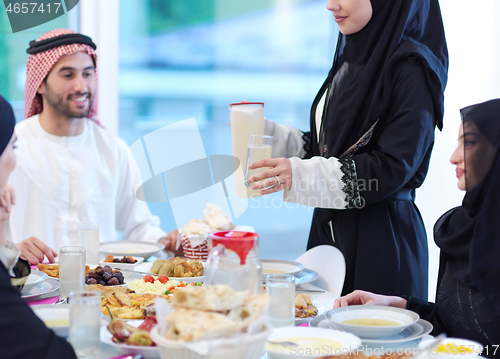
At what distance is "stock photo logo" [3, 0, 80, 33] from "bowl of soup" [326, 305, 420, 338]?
3.50m

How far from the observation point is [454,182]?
378 cm

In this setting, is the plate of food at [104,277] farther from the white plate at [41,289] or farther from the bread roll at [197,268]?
the bread roll at [197,268]

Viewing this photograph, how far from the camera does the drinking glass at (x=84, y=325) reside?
1031 mm

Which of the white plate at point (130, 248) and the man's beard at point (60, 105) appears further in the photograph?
the man's beard at point (60, 105)

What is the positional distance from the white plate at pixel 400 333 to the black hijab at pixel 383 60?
3.14ft

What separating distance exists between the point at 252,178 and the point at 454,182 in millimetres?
2534

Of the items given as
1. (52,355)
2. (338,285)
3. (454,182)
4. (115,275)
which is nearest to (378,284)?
(338,285)

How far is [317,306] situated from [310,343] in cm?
44

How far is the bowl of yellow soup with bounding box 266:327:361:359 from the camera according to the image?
1.03 meters

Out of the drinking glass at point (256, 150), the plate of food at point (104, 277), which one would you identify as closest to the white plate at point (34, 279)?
the plate of food at point (104, 277)

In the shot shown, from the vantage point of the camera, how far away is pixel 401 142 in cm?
191

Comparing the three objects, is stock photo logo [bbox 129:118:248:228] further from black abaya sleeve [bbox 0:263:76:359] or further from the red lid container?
black abaya sleeve [bbox 0:263:76:359]

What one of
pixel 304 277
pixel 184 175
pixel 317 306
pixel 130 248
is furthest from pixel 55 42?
pixel 317 306

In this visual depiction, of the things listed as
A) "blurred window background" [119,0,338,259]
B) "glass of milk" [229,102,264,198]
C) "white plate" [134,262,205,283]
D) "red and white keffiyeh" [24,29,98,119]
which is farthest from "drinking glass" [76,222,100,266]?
A: "blurred window background" [119,0,338,259]
